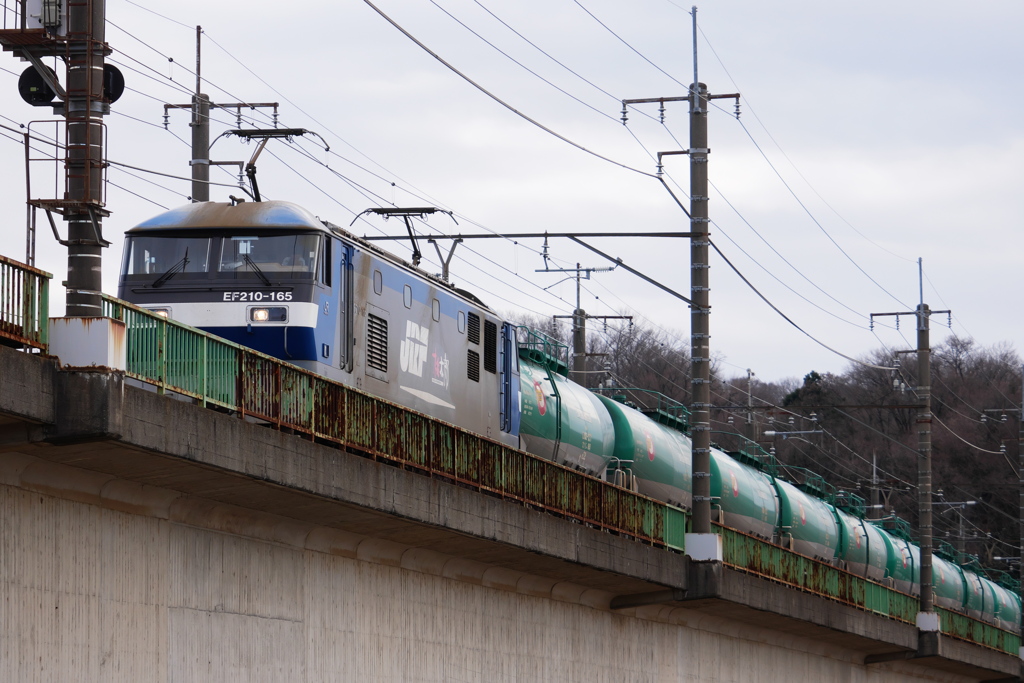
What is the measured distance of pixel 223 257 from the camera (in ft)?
68.6

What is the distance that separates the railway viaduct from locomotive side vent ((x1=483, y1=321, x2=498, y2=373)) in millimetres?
2685

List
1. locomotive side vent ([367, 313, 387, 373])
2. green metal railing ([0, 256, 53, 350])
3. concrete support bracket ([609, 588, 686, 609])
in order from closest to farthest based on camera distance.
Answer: green metal railing ([0, 256, 53, 350]) → locomotive side vent ([367, 313, 387, 373]) → concrete support bracket ([609, 588, 686, 609])

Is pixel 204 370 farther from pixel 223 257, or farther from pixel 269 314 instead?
pixel 223 257

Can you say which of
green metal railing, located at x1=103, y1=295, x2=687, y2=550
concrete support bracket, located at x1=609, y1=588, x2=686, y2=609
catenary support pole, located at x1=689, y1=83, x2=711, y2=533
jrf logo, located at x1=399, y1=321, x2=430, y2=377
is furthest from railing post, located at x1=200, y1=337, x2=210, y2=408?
catenary support pole, located at x1=689, y1=83, x2=711, y2=533

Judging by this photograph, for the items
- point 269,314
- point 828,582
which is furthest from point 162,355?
point 828,582

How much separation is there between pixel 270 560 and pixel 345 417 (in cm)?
190

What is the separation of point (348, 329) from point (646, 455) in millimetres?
12797

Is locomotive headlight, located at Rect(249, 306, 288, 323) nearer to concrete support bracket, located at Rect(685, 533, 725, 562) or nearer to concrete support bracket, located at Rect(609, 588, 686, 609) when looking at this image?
concrete support bracket, located at Rect(609, 588, 686, 609)

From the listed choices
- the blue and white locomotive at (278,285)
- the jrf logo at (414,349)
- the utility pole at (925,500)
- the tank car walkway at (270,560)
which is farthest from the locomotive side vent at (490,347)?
the utility pole at (925,500)

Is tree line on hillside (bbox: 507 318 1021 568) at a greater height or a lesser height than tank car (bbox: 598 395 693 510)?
greater

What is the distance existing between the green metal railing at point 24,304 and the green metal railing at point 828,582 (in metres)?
19.2

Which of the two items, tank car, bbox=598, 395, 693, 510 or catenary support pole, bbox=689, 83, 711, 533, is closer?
catenary support pole, bbox=689, 83, 711, 533

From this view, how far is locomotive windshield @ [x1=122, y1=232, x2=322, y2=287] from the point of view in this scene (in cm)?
2075

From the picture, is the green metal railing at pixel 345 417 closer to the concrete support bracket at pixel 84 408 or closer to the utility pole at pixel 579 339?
the concrete support bracket at pixel 84 408
